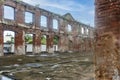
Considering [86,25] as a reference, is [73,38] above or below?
below

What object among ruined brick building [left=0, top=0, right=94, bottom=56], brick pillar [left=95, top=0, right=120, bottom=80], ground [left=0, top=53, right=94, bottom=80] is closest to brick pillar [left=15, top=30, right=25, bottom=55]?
ruined brick building [left=0, top=0, right=94, bottom=56]

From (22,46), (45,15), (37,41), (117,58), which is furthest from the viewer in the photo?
(45,15)

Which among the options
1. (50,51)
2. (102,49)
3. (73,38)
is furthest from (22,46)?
(102,49)

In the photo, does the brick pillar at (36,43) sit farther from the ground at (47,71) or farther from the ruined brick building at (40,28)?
the ground at (47,71)

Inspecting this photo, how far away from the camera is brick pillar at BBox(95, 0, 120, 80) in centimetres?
204

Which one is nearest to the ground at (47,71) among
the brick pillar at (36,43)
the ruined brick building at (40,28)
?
the ruined brick building at (40,28)

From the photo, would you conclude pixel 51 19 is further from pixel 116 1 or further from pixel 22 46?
pixel 116 1

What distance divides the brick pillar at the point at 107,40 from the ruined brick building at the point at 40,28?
553 inches

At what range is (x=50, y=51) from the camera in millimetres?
29094

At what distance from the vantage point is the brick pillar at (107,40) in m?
2.04

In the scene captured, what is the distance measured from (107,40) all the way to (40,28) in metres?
25.2

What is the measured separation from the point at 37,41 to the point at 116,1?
2464cm

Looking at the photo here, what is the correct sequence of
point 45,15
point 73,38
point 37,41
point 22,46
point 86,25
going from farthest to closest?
point 86,25, point 73,38, point 45,15, point 37,41, point 22,46

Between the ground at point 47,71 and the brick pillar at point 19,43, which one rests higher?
the brick pillar at point 19,43
